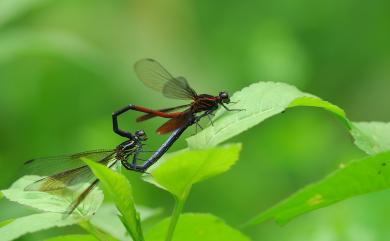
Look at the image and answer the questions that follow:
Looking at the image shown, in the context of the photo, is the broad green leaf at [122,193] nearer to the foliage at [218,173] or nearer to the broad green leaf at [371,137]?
the foliage at [218,173]

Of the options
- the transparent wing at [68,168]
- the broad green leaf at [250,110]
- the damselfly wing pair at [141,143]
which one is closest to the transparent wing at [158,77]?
the damselfly wing pair at [141,143]

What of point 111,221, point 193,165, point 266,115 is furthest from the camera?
point 111,221

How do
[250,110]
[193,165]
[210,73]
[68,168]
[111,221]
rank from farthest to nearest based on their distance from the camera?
[210,73], [111,221], [68,168], [250,110], [193,165]

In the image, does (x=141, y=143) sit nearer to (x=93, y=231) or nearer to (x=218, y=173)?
(x=93, y=231)

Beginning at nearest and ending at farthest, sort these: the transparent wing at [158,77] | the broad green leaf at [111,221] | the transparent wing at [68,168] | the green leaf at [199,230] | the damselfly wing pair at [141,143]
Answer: the green leaf at [199,230] < the transparent wing at [68,168] < the damselfly wing pair at [141,143] < the broad green leaf at [111,221] < the transparent wing at [158,77]

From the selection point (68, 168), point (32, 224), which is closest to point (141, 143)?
point (68, 168)

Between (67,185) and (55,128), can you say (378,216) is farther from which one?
(55,128)
